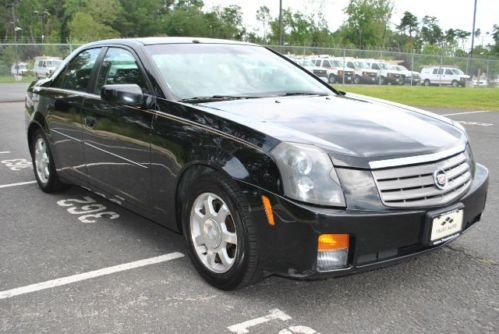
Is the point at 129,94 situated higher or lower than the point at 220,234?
higher

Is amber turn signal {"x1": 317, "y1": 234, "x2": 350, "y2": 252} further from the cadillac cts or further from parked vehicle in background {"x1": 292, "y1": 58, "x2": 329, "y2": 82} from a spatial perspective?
parked vehicle in background {"x1": 292, "y1": 58, "x2": 329, "y2": 82}

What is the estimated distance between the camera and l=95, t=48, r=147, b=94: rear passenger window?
13.2 ft

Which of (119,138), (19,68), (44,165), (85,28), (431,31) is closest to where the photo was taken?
(119,138)

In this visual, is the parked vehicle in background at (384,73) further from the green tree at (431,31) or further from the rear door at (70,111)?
the green tree at (431,31)

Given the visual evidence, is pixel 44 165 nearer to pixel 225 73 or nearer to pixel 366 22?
pixel 225 73

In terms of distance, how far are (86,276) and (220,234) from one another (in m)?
0.99

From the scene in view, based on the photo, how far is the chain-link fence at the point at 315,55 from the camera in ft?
101

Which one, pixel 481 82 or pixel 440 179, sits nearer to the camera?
pixel 440 179

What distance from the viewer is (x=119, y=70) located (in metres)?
4.30

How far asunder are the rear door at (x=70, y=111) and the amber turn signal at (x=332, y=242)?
2.63m

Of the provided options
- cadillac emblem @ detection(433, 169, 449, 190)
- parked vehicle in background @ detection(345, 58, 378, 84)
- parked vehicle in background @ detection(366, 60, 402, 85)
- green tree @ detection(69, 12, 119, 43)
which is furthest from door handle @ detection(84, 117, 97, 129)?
green tree @ detection(69, 12, 119, 43)

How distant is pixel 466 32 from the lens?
408ft

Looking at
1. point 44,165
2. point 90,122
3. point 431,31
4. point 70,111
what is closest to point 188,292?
point 90,122

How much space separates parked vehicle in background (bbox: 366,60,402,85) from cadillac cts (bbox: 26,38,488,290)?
29.3 m
